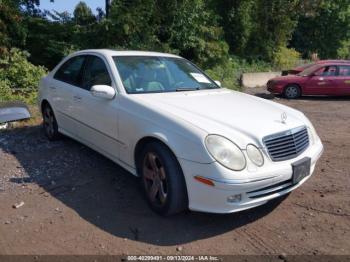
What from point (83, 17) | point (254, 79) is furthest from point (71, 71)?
point (254, 79)

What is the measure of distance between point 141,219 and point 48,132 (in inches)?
124

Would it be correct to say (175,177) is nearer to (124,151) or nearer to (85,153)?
(124,151)

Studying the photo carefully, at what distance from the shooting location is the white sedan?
3.55m

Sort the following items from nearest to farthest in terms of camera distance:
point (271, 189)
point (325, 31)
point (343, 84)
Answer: point (271, 189) → point (343, 84) → point (325, 31)

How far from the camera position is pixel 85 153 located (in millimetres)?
5863

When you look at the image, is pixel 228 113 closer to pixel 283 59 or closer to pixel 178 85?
pixel 178 85

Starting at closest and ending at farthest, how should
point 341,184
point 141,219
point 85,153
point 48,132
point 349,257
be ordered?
point 349,257 < point 141,219 < point 341,184 < point 85,153 < point 48,132

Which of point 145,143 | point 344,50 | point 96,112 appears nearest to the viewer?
point 145,143

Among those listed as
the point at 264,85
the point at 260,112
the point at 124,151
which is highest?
the point at 260,112

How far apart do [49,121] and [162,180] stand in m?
3.21

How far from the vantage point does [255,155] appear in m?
3.61

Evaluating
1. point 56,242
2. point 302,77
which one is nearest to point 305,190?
point 56,242

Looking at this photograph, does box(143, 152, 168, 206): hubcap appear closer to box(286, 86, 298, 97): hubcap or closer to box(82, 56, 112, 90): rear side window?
box(82, 56, 112, 90): rear side window

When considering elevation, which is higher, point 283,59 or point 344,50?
point 344,50
